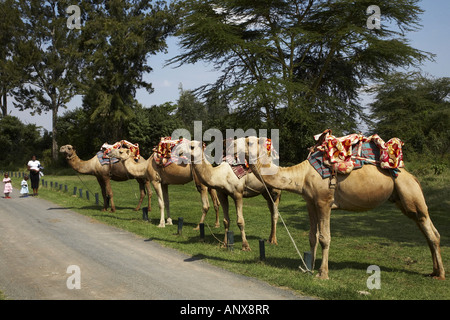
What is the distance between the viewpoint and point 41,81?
56219mm

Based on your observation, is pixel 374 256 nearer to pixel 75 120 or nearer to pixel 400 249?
pixel 400 249

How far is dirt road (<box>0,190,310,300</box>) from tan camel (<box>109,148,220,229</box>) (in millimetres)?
2146

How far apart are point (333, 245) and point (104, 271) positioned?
6392 mm

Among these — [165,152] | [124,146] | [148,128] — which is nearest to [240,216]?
[165,152]

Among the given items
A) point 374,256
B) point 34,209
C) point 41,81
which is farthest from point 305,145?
point 41,81

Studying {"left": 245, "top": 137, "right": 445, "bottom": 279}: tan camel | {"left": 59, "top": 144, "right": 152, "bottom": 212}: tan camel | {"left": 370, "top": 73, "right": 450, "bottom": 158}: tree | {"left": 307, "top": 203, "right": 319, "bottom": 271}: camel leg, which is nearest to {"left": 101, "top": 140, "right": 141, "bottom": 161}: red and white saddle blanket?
{"left": 59, "top": 144, "right": 152, "bottom": 212}: tan camel

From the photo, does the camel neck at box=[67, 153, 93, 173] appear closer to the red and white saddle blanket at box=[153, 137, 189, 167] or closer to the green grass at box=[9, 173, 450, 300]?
the green grass at box=[9, 173, 450, 300]

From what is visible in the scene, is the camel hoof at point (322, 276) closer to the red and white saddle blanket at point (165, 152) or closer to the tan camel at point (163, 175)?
the tan camel at point (163, 175)

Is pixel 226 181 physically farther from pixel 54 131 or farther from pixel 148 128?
pixel 54 131

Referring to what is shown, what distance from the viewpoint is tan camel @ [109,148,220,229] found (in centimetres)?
1489

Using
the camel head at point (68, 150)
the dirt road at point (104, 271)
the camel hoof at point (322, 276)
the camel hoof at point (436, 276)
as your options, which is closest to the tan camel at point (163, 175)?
the dirt road at point (104, 271)

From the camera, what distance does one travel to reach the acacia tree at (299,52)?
30.6 meters

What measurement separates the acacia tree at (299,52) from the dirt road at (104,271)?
62.9 ft

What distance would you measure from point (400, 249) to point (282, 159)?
893 inches
